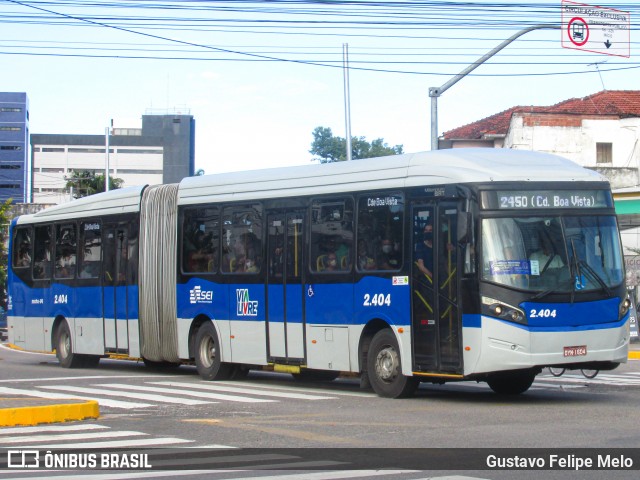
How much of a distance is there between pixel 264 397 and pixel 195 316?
390 cm

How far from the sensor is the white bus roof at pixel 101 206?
21641 millimetres

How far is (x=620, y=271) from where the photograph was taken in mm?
14797

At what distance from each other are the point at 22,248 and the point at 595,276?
602 inches

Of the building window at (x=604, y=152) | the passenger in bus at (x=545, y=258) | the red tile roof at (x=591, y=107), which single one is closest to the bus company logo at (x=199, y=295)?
the passenger in bus at (x=545, y=258)

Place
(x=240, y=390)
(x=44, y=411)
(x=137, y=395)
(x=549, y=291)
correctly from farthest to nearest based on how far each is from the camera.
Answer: (x=240, y=390)
(x=137, y=395)
(x=549, y=291)
(x=44, y=411)

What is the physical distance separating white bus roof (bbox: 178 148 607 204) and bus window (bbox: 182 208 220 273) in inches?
43.6

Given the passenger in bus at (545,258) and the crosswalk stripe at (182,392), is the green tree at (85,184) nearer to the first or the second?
the crosswalk stripe at (182,392)

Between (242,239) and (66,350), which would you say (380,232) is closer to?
(242,239)

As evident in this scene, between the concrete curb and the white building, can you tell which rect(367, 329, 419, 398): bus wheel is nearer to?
the concrete curb

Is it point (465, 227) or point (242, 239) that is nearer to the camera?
point (465, 227)

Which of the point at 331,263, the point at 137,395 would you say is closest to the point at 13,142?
the point at 137,395

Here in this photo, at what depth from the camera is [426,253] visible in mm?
14773

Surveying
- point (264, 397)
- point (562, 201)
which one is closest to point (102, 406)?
point (264, 397)

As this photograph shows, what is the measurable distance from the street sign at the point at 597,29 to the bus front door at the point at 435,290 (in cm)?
1146
